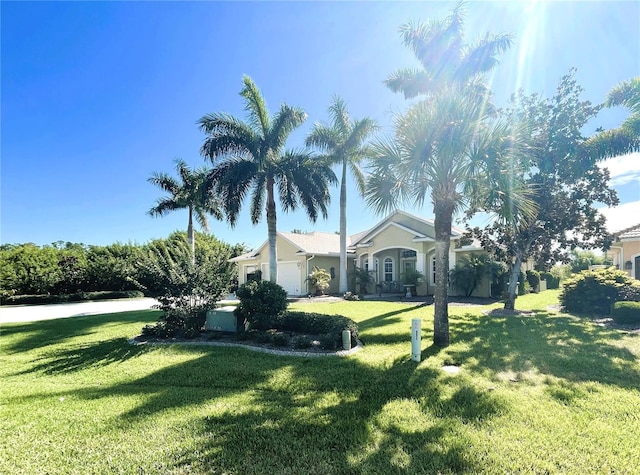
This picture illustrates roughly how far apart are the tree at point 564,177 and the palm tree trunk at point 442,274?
671 centimetres

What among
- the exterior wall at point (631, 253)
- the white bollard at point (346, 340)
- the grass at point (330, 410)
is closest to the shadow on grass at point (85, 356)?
the grass at point (330, 410)

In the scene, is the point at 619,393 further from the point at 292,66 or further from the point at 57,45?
the point at 57,45

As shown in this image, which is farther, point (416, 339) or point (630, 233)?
point (630, 233)

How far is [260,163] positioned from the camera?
687 inches

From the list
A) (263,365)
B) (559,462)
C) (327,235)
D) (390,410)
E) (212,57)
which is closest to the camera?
(559,462)

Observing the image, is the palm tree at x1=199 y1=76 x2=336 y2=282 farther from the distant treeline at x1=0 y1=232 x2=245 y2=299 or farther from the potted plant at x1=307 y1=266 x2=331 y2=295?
the distant treeline at x1=0 y1=232 x2=245 y2=299

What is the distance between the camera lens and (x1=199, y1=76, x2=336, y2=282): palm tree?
17562 mm

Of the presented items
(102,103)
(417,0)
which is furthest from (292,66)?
(102,103)

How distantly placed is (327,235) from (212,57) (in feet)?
71.2

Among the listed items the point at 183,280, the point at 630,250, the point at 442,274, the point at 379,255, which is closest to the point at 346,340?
the point at 442,274

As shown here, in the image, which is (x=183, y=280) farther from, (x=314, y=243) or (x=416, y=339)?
(x=314, y=243)

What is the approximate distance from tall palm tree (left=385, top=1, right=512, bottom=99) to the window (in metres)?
14.3

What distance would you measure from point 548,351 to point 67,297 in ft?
108

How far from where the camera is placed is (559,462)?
3482mm
